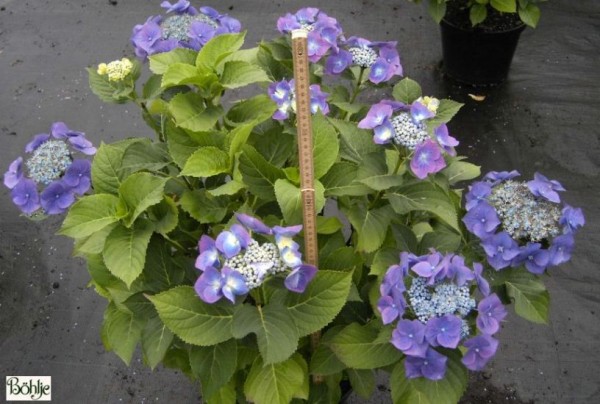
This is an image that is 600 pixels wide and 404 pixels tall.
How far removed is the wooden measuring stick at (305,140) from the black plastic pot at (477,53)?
6.08 ft

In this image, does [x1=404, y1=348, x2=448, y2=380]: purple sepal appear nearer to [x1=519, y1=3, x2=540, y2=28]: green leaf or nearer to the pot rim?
[x1=519, y1=3, x2=540, y2=28]: green leaf

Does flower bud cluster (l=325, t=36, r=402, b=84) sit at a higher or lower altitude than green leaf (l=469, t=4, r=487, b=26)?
higher

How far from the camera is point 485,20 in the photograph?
106 inches

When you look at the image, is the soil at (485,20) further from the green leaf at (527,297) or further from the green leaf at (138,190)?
the green leaf at (138,190)

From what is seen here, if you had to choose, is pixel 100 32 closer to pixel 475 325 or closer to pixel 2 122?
pixel 2 122

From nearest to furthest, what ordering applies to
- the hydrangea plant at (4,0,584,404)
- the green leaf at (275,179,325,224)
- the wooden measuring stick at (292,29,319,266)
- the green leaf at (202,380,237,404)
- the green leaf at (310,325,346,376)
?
the wooden measuring stick at (292,29,319,266) < the hydrangea plant at (4,0,584,404) < the green leaf at (275,179,325,224) < the green leaf at (310,325,346,376) < the green leaf at (202,380,237,404)

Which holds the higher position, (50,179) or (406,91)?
(406,91)

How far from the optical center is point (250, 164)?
1272 millimetres

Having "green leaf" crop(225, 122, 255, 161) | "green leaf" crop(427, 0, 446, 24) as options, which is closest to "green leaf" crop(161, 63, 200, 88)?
"green leaf" crop(225, 122, 255, 161)

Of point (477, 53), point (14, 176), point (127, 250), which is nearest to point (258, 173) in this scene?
point (127, 250)

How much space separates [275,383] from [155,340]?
0.26 meters

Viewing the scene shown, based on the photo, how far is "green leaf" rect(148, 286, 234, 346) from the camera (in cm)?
111

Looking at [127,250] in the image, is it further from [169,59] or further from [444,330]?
[444,330]

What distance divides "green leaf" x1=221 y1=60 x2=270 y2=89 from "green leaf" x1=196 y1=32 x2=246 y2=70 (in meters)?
0.03
